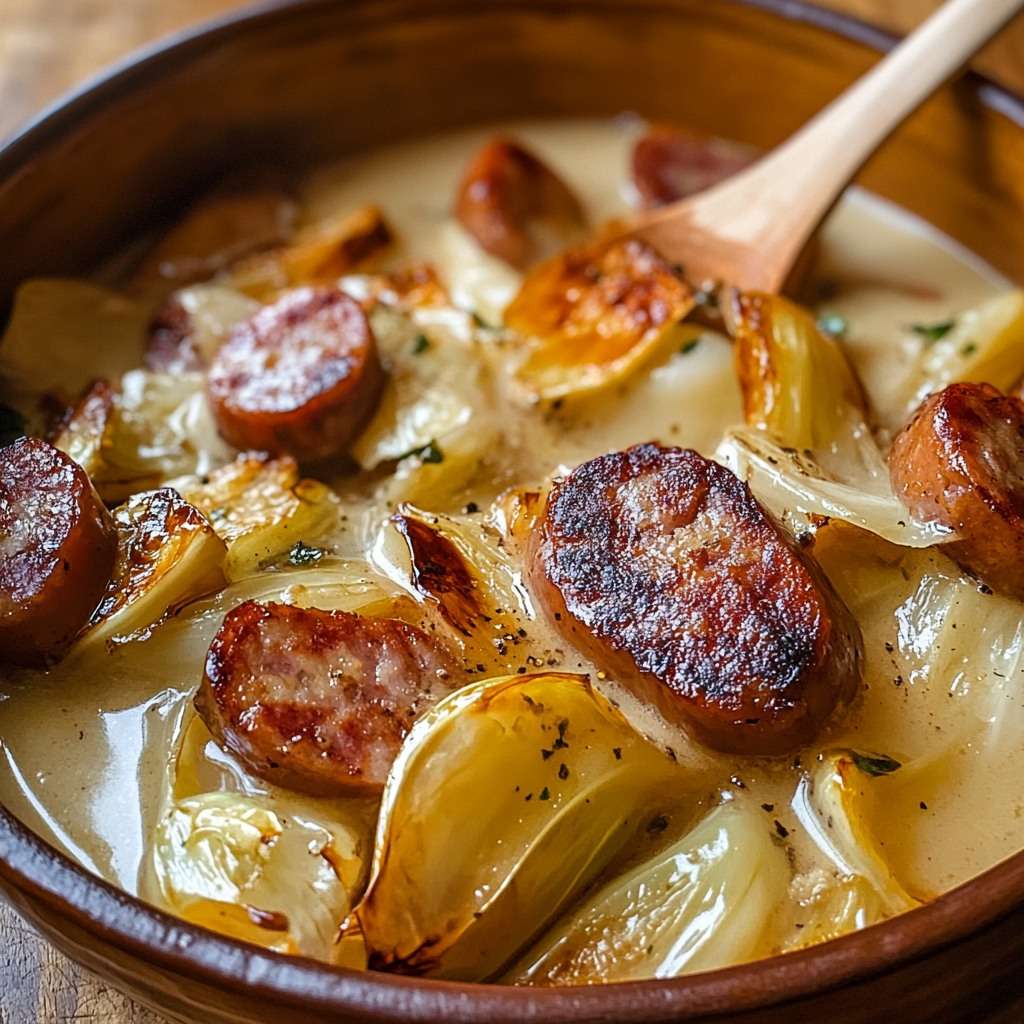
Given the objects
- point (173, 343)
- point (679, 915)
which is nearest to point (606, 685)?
point (679, 915)

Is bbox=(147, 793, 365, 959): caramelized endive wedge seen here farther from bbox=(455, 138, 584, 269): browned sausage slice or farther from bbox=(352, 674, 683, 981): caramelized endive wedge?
bbox=(455, 138, 584, 269): browned sausage slice

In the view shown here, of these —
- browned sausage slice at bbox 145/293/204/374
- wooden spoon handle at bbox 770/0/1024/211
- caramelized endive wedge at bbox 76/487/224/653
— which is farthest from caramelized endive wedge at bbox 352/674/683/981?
wooden spoon handle at bbox 770/0/1024/211

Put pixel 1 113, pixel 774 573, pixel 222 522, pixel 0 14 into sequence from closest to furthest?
pixel 774 573 → pixel 222 522 → pixel 1 113 → pixel 0 14

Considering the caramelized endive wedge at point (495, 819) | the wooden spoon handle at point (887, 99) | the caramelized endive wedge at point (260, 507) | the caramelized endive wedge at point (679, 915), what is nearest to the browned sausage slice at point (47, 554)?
the caramelized endive wedge at point (260, 507)

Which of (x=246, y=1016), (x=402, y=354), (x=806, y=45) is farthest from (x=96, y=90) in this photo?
(x=246, y=1016)

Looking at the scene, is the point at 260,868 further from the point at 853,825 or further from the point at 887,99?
the point at 887,99

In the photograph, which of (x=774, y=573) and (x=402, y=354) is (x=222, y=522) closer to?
(x=402, y=354)
